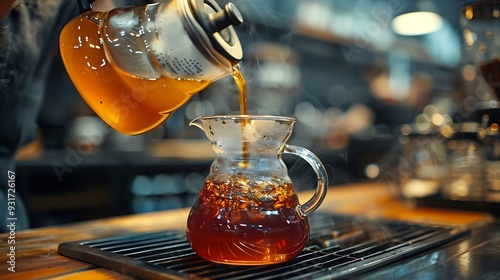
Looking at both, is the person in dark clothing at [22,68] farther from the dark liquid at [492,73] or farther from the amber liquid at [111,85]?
the dark liquid at [492,73]

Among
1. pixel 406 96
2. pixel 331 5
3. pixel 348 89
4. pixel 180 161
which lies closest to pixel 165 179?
pixel 180 161

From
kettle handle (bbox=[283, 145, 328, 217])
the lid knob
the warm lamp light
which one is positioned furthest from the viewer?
the warm lamp light

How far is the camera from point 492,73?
1252 mm

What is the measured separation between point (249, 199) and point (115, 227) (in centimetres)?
53

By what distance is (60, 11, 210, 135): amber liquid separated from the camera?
0.82 m

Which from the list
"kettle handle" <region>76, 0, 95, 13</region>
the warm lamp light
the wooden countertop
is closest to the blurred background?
the warm lamp light

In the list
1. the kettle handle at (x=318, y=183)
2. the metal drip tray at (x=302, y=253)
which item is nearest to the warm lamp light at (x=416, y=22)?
the metal drip tray at (x=302, y=253)

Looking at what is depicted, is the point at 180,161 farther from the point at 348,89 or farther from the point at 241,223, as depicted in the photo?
the point at 348,89

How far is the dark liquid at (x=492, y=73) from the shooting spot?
1236mm

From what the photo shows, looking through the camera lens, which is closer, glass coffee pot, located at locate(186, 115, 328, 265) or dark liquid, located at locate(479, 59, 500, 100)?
glass coffee pot, located at locate(186, 115, 328, 265)

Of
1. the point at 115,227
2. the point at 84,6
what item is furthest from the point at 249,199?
the point at 115,227

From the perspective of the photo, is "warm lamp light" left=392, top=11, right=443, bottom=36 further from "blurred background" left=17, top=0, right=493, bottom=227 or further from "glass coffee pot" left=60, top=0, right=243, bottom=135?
"glass coffee pot" left=60, top=0, right=243, bottom=135

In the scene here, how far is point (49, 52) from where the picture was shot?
1.30 metres

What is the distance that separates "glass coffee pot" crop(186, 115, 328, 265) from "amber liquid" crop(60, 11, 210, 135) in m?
0.07
